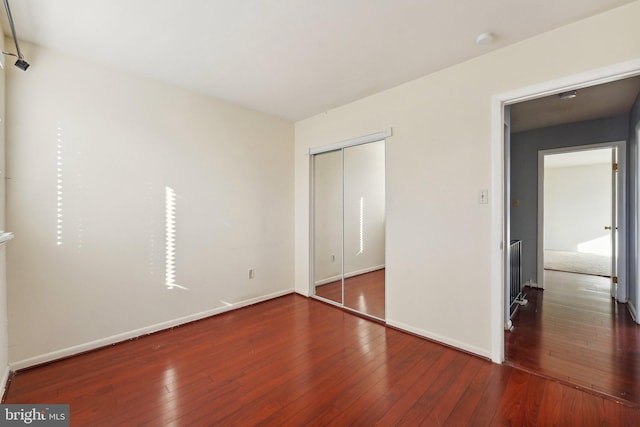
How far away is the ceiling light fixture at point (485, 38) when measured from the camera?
198cm

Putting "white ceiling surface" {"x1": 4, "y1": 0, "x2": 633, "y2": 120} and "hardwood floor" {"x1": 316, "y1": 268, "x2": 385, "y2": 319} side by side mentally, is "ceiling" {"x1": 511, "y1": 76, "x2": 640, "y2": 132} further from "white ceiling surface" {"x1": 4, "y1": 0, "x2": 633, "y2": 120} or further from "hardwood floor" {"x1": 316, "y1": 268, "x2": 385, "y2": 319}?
"hardwood floor" {"x1": 316, "y1": 268, "x2": 385, "y2": 319}

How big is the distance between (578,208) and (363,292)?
26.9ft

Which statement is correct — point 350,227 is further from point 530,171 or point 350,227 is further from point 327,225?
point 530,171

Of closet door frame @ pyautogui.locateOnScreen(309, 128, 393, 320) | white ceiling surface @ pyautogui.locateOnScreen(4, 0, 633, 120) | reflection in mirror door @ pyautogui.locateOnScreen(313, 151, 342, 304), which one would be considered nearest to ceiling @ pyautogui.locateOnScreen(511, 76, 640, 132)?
white ceiling surface @ pyautogui.locateOnScreen(4, 0, 633, 120)

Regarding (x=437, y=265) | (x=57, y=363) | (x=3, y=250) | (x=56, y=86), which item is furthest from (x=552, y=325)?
(x=56, y=86)

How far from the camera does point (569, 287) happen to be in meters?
4.26

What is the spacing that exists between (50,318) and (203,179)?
1.75 m

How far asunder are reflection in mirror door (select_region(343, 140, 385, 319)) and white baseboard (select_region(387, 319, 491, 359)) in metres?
0.29

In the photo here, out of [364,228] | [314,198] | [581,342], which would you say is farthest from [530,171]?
[314,198]

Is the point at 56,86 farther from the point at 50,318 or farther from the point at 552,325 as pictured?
the point at 552,325

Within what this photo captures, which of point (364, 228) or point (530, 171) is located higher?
point (530, 171)

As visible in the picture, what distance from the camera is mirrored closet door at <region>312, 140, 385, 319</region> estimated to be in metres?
3.21

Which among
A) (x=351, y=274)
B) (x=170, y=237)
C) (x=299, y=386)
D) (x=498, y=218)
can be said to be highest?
(x=498, y=218)

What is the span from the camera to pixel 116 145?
8.20 feet
